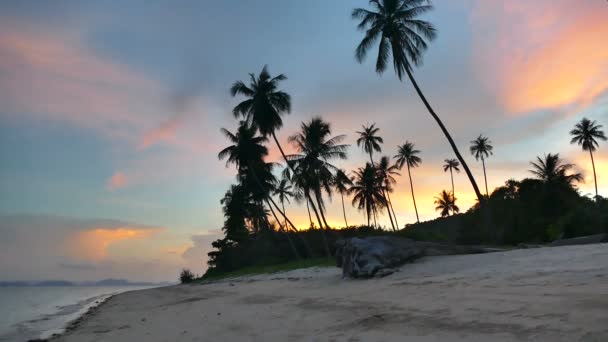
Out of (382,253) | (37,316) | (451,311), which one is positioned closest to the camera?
(451,311)

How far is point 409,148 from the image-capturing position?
58.9m

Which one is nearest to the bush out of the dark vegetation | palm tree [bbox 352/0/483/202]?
the dark vegetation

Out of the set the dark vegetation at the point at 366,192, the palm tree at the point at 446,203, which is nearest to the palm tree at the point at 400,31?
the dark vegetation at the point at 366,192

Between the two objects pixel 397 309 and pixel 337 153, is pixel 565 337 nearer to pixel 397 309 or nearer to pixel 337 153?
pixel 397 309

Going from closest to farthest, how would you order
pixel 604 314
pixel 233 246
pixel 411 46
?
pixel 604 314, pixel 411 46, pixel 233 246

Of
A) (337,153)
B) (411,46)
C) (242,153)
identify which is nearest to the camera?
(411,46)

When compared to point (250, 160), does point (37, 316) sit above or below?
below

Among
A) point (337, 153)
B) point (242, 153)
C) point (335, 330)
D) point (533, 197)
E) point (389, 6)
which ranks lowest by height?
point (335, 330)

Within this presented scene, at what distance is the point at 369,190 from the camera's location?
167 feet

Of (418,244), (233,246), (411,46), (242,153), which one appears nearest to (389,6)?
(411,46)

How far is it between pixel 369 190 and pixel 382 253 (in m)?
38.8

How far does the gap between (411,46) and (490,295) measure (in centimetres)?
2133

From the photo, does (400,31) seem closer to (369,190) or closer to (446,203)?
(369,190)

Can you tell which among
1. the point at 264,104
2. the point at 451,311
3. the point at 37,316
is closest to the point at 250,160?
the point at 264,104
